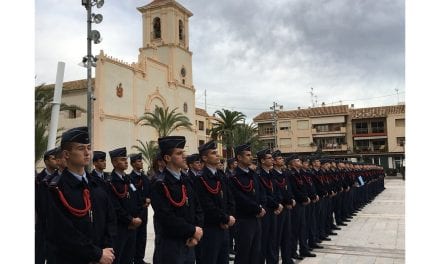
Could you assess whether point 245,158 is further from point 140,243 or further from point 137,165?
point 137,165

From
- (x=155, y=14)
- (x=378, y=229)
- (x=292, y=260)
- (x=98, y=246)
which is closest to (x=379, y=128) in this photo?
(x=155, y=14)

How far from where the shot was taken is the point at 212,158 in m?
4.80

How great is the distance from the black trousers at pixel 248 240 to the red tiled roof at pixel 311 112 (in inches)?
2046

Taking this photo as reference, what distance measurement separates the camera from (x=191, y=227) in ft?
12.2

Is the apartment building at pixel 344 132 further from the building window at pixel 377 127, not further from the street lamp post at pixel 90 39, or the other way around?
the street lamp post at pixel 90 39

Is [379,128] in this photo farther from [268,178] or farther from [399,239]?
[268,178]

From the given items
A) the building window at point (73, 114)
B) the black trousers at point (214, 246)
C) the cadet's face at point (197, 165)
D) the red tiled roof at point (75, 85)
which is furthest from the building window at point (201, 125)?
the black trousers at point (214, 246)

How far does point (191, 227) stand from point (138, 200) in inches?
106

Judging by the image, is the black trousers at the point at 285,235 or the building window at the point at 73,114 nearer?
the black trousers at the point at 285,235

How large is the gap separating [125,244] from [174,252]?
75.2 inches

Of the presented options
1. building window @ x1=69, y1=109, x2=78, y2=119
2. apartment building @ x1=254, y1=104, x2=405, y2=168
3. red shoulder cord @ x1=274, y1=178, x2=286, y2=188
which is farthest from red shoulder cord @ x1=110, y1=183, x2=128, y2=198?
apartment building @ x1=254, y1=104, x2=405, y2=168

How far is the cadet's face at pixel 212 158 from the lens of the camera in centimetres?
478

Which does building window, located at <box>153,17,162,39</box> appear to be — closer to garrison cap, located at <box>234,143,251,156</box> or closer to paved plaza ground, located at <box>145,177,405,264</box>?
paved plaza ground, located at <box>145,177,405,264</box>

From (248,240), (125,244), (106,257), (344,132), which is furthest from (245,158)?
(344,132)
